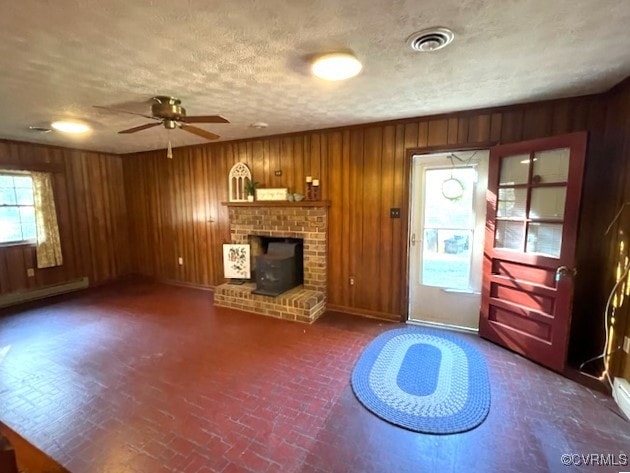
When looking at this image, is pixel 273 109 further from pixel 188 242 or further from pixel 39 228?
pixel 39 228

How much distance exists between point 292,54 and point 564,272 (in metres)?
2.72

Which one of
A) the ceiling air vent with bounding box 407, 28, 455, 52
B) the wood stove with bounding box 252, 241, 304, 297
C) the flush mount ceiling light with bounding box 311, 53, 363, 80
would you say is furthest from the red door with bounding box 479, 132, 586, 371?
the wood stove with bounding box 252, 241, 304, 297

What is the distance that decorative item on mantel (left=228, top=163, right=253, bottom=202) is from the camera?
442 centimetres

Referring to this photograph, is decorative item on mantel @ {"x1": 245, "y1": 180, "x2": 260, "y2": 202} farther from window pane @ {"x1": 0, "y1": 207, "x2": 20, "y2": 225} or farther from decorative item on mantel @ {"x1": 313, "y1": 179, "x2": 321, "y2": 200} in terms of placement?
window pane @ {"x1": 0, "y1": 207, "x2": 20, "y2": 225}

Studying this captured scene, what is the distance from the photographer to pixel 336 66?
6.30ft

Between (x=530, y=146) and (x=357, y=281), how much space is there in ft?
7.59

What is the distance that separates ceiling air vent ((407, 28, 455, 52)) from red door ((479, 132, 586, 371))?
5.02 ft

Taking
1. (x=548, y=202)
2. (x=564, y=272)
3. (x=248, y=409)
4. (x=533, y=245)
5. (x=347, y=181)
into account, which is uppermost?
(x=347, y=181)

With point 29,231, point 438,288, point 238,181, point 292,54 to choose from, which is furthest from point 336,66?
point 29,231

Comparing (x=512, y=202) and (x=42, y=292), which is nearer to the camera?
(x=512, y=202)

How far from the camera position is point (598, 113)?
2.59m

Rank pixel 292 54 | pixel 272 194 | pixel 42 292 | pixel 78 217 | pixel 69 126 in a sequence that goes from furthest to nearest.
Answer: pixel 78 217 < pixel 42 292 < pixel 272 194 < pixel 69 126 < pixel 292 54

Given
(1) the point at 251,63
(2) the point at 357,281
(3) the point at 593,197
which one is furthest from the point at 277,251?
(3) the point at 593,197

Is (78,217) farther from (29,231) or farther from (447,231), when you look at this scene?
(447,231)
